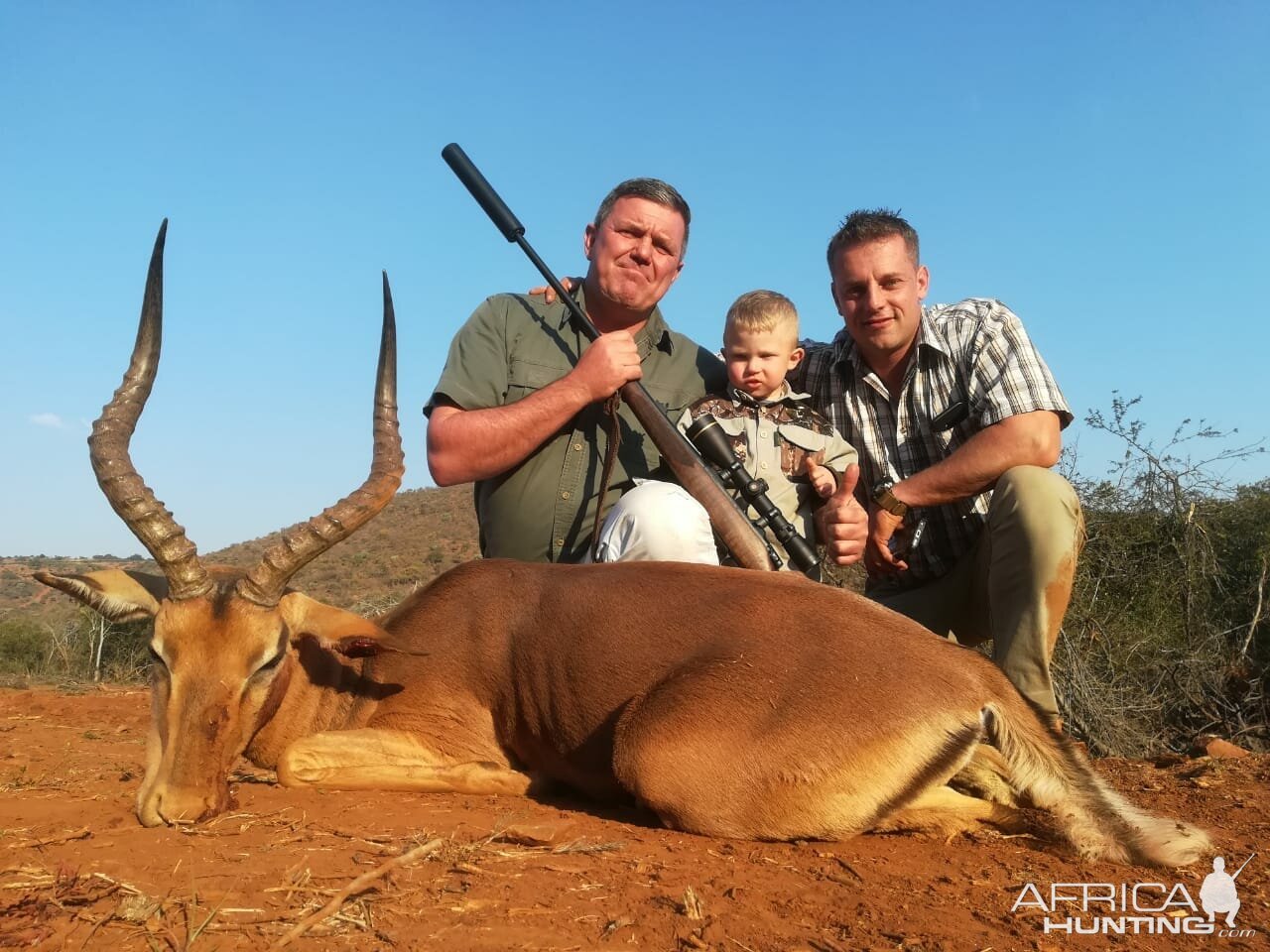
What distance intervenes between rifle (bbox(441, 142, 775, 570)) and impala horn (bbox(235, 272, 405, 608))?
173cm

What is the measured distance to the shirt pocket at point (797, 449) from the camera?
22.3 feet

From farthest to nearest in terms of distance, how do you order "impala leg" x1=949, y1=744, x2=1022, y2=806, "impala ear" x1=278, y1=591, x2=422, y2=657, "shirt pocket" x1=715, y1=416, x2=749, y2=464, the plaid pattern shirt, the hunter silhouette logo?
"shirt pocket" x1=715, y1=416, x2=749, y2=464 → the plaid pattern shirt → "impala ear" x1=278, y1=591, x2=422, y2=657 → "impala leg" x1=949, y1=744, x2=1022, y2=806 → the hunter silhouette logo

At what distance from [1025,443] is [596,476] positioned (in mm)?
2755

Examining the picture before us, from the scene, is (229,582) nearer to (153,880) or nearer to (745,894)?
(153,880)

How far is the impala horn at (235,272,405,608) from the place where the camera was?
482 cm

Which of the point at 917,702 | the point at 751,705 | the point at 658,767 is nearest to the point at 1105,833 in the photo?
the point at 917,702

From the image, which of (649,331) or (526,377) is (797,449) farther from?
(526,377)

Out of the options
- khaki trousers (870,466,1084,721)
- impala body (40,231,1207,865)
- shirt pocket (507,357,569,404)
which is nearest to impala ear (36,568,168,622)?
impala body (40,231,1207,865)

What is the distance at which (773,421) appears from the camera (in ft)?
22.6

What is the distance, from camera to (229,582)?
4945mm

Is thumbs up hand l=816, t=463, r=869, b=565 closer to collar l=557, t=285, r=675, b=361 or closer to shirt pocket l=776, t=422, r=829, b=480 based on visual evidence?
shirt pocket l=776, t=422, r=829, b=480

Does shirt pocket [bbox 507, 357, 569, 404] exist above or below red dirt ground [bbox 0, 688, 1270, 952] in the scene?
above

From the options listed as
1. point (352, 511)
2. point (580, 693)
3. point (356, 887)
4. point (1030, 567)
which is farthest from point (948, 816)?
point (352, 511)

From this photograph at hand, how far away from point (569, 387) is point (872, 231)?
233 cm
